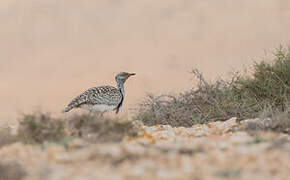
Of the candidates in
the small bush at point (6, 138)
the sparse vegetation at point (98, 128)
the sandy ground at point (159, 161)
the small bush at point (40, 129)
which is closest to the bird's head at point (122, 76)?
the small bush at point (6, 138)

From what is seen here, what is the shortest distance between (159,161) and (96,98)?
253 inches

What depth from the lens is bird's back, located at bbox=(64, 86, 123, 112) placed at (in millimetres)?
10898

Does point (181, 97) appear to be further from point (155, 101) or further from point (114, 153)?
point (114, 153)

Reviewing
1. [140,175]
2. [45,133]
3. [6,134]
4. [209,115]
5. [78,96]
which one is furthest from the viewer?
[209,115]

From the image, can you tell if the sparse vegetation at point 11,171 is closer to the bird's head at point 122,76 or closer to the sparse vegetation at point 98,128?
the sparse vegetation at point 98,128

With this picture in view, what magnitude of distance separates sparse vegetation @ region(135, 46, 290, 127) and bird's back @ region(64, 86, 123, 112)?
1.30m

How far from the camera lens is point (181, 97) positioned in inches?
508

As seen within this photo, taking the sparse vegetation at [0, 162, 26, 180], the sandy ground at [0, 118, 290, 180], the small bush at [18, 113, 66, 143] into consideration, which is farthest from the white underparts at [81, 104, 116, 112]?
the sparse vegetation at [0, 162, 26, 180]

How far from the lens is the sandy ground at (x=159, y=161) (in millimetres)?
4270

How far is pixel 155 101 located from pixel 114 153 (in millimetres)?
7960

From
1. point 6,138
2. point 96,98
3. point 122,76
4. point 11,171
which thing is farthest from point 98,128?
point 122,76

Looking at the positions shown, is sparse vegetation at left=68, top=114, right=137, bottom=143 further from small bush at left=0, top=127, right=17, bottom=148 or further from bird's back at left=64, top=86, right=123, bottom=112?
bird's back at left=64, top=86, right=123, bottom=112

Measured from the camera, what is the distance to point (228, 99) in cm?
1267

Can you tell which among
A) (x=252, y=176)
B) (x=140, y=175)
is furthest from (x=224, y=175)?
(x=140, y=175)
